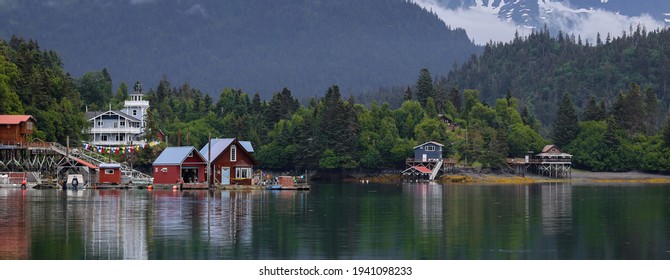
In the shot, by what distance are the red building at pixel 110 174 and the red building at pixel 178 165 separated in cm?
400

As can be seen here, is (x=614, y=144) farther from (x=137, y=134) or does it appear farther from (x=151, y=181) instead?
(x=151, y=181)

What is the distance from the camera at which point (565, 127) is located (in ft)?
578

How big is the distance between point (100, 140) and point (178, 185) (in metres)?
60.2

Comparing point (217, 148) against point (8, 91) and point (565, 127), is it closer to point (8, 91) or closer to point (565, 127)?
point (8, 91)

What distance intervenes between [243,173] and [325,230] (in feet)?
196

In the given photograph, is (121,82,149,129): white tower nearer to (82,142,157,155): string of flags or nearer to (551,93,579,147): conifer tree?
(82,142,157,155): string of flags

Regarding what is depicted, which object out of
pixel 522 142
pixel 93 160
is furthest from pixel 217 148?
pixel 522 142

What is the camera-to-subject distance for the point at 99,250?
42.6 metres

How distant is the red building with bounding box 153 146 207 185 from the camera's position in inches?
4193

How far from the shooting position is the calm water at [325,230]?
42.3m

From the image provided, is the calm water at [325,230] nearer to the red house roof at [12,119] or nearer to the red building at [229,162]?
the red building at [229,162]

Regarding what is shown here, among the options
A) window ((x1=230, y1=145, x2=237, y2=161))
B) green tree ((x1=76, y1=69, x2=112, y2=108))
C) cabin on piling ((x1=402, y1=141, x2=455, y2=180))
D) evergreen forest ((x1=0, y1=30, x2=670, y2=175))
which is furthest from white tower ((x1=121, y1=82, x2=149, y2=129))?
window ((x1=230, y1=145, x2=237, y2=161))

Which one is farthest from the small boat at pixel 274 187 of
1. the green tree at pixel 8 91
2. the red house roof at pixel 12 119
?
the green tree at pixel 8 91
